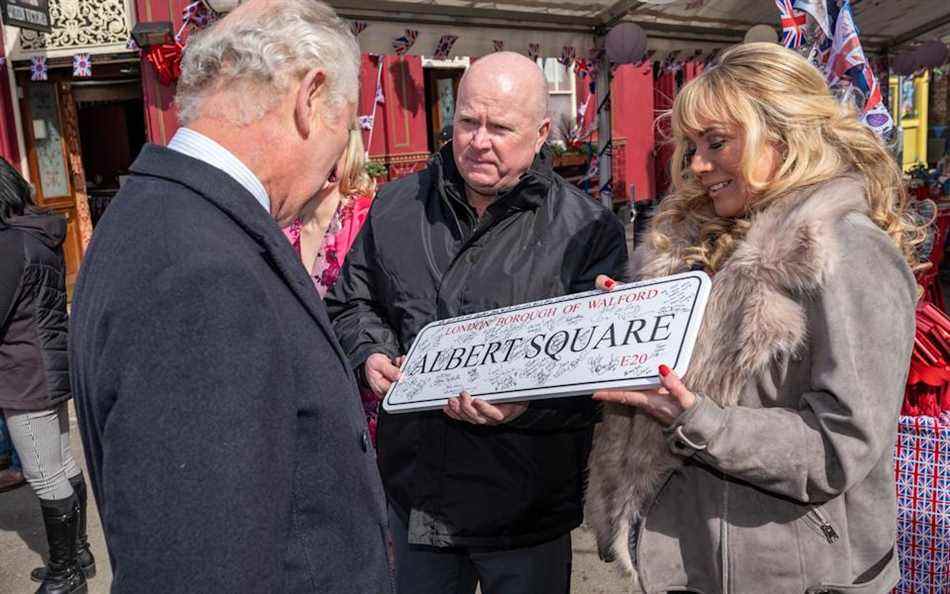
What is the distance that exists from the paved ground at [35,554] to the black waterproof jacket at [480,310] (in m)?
1.21

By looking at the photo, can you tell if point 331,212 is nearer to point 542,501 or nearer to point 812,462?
point 542,501

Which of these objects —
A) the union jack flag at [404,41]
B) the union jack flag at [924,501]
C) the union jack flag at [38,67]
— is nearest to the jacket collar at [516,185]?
the union jack flag at [924,501]

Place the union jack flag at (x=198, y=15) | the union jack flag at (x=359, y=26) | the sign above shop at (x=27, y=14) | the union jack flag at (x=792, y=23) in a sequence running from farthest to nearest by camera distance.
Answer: the sign above shop at (x=27, y=14)
the union jack flag at (x=198, y=15)
the union jack flag at (x=359, y=26)
the union jack flag at (x=792, y=23)

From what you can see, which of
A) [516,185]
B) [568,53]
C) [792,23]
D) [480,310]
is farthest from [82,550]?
[568,53]

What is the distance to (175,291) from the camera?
91 cm

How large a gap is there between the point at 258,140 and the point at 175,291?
312 millimetres

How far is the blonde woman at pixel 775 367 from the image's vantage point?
139 cm

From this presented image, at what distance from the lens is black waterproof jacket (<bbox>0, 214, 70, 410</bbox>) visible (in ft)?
9.63

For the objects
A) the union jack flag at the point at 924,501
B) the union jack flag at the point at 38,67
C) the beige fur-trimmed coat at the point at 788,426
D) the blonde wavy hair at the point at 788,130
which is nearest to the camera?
the beige fur-trimmed coat at the point at 788,426

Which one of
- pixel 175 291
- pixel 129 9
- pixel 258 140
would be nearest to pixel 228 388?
pixel 175 291

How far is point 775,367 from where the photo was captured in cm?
147

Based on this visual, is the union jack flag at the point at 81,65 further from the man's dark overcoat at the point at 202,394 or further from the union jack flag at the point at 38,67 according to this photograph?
the man's dark overcoat at the point at 202,394

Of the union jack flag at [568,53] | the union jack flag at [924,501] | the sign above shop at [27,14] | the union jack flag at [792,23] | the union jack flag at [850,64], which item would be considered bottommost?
the union jack flag at [924,501]

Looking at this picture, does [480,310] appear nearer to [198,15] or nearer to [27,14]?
[198,15]
